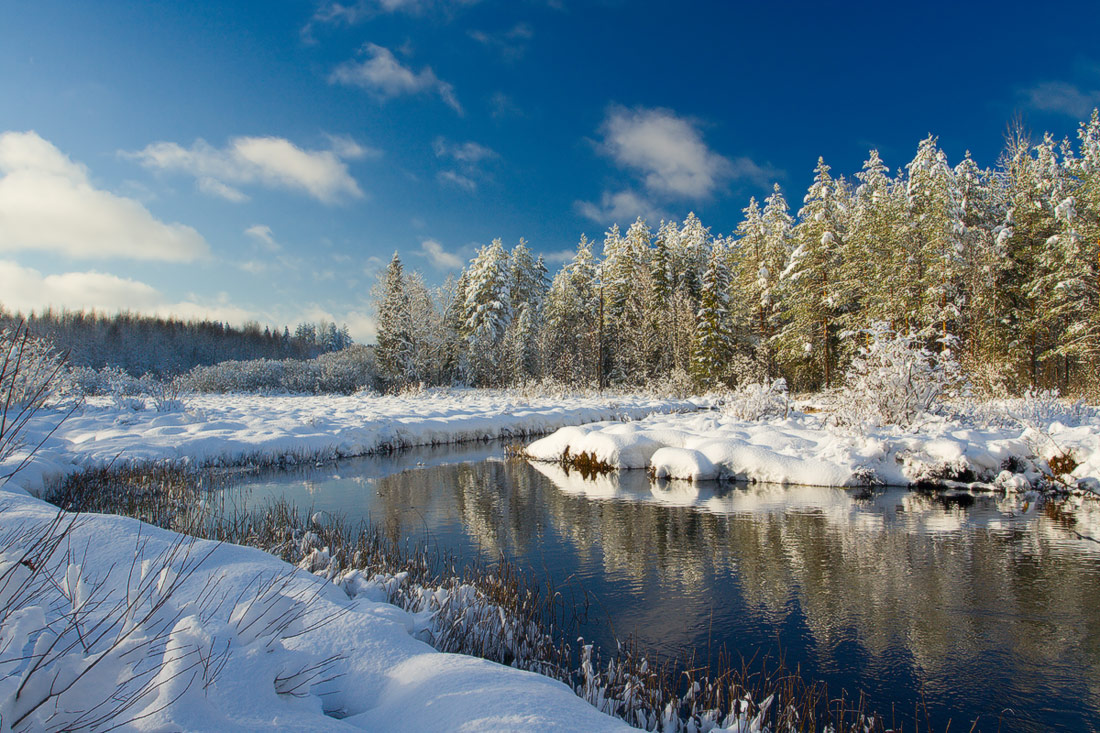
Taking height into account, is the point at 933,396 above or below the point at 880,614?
above

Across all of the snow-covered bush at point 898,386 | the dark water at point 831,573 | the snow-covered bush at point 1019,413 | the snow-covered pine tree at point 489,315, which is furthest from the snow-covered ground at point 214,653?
the snow-covered pine tree at point 489,315

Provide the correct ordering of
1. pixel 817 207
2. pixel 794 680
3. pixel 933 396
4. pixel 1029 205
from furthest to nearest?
pixel 817 207 < pixel 1029 205 < pixel 933 396 < pixel 794 680

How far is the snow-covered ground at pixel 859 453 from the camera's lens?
11.4 m

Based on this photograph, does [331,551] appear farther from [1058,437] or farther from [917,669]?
[1058,437]

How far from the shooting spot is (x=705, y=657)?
189 inches

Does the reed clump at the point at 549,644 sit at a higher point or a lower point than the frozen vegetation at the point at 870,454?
lower

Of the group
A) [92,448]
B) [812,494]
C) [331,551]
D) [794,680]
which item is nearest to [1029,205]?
[812,494]

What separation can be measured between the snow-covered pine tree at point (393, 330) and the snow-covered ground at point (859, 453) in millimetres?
24437

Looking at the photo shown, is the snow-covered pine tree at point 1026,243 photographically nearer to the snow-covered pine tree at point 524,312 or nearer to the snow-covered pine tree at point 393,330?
the snow-covered pine tree at point 524,312

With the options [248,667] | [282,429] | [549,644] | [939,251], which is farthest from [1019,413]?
[282,429]

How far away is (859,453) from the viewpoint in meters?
12.1

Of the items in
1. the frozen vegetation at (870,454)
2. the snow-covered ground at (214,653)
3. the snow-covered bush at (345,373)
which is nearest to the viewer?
the snow-covered ground at (214,653)

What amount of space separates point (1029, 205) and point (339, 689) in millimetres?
32715

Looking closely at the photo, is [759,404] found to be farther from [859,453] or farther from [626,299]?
[626,299]
